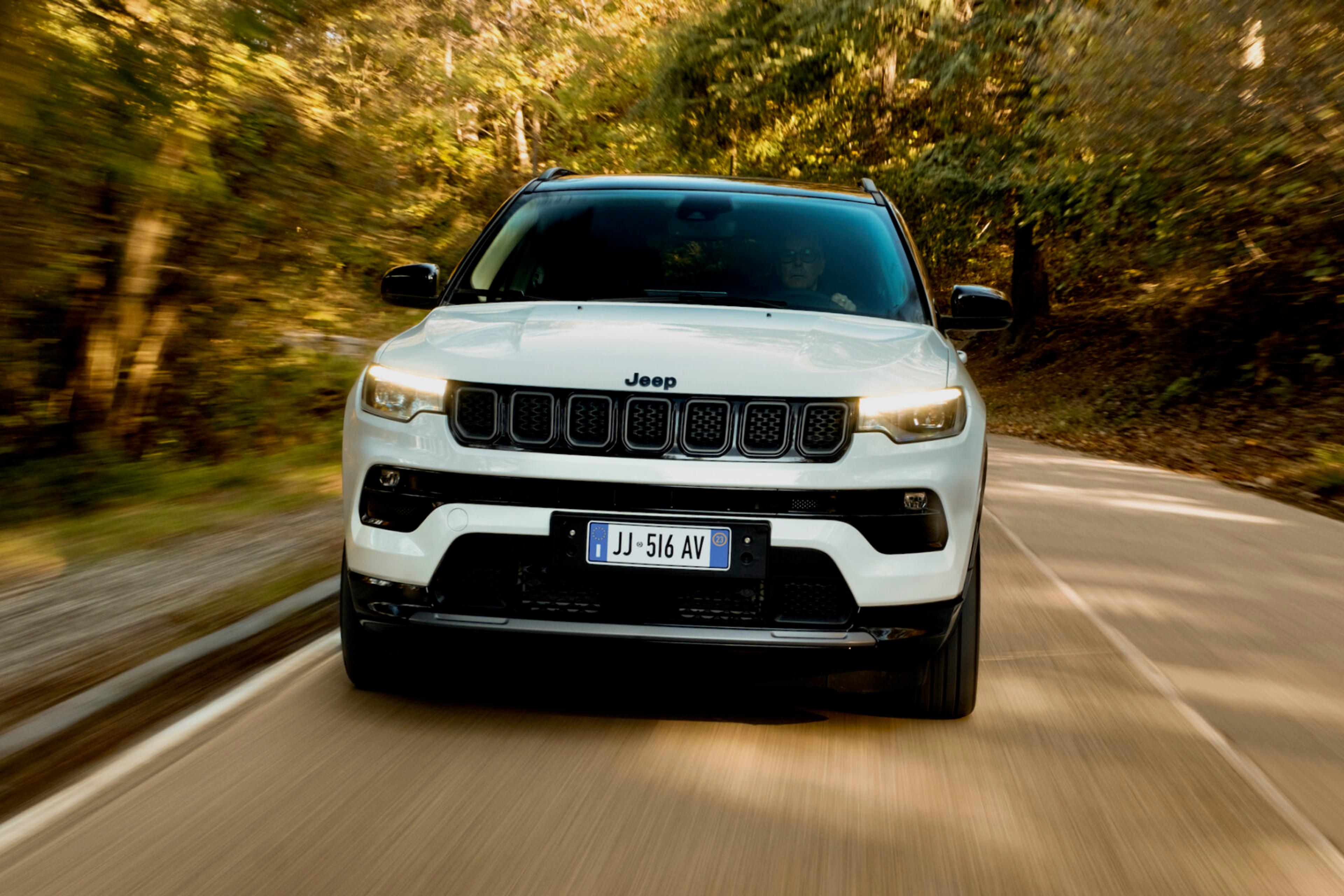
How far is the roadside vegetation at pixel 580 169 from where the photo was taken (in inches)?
318

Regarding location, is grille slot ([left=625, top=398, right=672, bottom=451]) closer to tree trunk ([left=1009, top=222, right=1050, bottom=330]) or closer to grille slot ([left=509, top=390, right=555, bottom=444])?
grille slot ([left=509, top=390, right=555, bottom=444])

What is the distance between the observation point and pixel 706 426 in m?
3.81

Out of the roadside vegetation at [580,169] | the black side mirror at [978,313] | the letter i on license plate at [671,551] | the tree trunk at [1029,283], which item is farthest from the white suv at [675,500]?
the tree trunk at [1029,283]

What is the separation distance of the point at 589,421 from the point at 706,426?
0.33 meters

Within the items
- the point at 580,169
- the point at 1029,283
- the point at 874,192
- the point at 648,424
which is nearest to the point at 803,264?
the point at 874,192

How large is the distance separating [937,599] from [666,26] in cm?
2634

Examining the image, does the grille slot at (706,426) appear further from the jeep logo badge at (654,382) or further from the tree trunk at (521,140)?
the tree trunk at (521,140)

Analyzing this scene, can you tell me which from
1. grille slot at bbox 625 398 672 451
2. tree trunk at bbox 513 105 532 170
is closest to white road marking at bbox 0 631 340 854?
grille slot at bbox 625 398 672 451

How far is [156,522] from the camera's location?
7379mm

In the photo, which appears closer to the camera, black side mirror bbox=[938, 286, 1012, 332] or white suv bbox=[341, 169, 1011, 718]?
white suv bbox=[341, 169, 1011, 718]

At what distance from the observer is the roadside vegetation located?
318 inches

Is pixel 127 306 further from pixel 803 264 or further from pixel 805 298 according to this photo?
pixel 805 298

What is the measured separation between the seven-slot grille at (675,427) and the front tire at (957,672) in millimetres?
702

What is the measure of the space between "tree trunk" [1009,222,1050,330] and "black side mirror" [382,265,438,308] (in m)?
23.7
